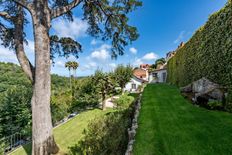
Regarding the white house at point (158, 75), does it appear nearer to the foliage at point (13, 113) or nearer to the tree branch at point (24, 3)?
the foliage at point (13, 113)

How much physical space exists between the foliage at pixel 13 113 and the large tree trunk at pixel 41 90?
41.4ft

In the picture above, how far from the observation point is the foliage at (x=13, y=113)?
1622cm

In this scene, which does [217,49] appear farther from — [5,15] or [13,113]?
[13,113]

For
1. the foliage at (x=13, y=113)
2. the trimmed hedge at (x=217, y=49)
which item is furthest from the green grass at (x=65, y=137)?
the trimmed hedge at (x=217, y=49)

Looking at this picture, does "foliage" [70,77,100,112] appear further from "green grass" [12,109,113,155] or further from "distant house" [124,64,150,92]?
"distant house" [124,64,150,92]

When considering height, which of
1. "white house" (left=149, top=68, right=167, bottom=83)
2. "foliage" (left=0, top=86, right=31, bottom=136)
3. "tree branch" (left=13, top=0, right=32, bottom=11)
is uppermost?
"tree branch" (left=13, top=0, right=32, bottom=11)

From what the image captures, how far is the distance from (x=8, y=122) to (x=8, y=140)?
557 cm

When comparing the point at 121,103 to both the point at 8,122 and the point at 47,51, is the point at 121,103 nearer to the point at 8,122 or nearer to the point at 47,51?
the point at 47,51

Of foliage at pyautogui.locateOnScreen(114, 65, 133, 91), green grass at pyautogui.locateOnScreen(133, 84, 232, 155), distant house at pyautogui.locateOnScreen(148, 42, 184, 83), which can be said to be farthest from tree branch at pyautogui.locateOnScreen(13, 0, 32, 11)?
distant house at pyautogui.locateOnScreen(148, 42, 184, 83)

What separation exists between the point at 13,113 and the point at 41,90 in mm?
14329

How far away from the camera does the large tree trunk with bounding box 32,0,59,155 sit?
534 centimetres

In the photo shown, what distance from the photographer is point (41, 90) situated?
543 centimetres

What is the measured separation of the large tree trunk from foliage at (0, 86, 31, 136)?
1262 cm

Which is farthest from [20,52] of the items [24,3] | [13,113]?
[13,113]
